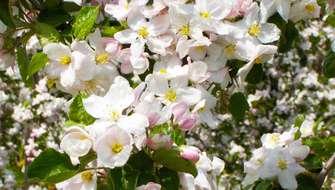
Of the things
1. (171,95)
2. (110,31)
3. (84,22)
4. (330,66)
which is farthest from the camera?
(330,66)

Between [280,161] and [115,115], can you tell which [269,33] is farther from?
[115,115]

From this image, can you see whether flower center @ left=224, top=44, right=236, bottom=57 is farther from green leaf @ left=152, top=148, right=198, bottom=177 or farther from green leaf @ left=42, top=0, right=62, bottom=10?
green leaf @ left=42, top=0, right=62, bottom=10

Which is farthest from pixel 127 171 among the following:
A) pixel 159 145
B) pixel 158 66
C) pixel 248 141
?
pixel 248 141

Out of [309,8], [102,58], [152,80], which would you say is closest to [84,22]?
[102,58]

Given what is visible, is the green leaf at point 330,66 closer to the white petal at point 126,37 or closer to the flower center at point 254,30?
the flower center at point 254,30

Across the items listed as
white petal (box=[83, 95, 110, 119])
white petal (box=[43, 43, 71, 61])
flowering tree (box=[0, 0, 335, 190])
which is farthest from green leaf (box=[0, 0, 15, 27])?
white petal (box=[83, 95, 110, 119])

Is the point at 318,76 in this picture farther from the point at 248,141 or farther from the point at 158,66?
the point at 158,66
